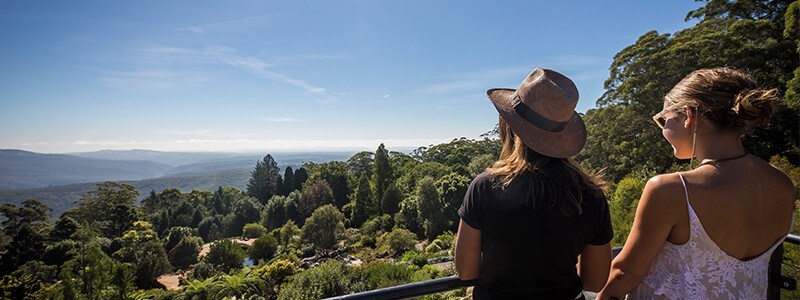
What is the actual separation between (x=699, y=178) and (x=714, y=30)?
1803 centimetres

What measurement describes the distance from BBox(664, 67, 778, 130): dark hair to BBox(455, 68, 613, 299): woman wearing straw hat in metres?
0.32

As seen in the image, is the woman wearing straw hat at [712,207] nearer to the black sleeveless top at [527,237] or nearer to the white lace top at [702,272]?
the white lace top at [702,272]

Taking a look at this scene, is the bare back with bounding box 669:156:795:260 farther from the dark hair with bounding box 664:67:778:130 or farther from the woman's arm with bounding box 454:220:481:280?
the woman's arm with bounding box 454:220:481:280

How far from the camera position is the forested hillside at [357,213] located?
495 inches

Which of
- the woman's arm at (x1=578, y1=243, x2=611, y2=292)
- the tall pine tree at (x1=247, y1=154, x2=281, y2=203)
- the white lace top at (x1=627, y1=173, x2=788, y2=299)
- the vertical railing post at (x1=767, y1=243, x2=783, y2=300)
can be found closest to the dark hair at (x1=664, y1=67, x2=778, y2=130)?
the white lace top at (x1=627, y1=173, x2=788, y2=299)

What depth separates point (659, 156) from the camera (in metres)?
14.2

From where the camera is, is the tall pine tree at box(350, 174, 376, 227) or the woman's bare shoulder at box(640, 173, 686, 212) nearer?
the woman's bare shoulder at box(640, 173, 686, 212)

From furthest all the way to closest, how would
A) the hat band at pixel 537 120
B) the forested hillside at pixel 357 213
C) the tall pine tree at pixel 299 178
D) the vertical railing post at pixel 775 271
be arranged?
the tall pine tree at pixel 299 178 → the forested hillside at pixel 357 213 → the vertical railing post at pixel 775 271 → the hat band at pixel 537 120

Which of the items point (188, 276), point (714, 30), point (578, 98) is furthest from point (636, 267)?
point (188, 276)

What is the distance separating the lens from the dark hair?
986 mm

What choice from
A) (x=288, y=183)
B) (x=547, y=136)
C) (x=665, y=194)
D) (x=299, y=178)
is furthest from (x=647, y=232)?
(x=288, y=183)

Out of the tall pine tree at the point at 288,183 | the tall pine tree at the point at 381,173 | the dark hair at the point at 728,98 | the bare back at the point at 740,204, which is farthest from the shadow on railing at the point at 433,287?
the tall pine tree at the point at 288,183

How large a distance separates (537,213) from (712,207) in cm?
45

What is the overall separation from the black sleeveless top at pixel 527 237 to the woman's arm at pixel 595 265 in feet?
0.13
